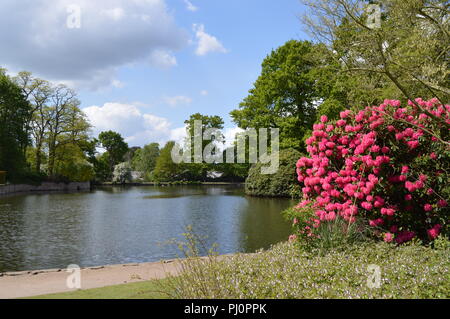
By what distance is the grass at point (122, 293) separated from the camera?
5.83 metres

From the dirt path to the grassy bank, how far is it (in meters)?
0.64

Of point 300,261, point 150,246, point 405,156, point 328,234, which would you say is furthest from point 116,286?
point 405,156

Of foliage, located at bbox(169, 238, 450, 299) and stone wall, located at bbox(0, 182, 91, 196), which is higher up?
foliage, located at bbox(169, 238, 450, 299)

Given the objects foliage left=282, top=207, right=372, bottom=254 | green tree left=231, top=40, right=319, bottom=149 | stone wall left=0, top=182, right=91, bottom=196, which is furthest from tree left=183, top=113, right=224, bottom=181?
foliage left=282, top=207, right=372, bottom=254

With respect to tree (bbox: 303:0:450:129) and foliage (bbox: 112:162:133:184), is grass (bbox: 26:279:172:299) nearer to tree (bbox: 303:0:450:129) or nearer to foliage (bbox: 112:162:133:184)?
tree (bbox: 303:0:450:129)

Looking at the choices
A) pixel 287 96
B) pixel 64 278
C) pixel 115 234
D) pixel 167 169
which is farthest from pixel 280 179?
pixel 167 169

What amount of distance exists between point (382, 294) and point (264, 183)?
83.4 feet

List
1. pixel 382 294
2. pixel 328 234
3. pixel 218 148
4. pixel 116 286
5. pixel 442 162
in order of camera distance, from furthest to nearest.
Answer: pixel 218 148
pixel 442 162
pixel 328 234
pixel 116 286
pixel 382 294

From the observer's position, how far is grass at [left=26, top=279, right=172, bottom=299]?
583 cm

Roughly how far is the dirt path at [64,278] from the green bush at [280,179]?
20.4 metres

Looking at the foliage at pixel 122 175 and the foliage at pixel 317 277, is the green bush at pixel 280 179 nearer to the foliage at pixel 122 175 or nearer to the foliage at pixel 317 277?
the foliage at pixel 317 277

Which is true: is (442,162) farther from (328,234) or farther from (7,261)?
(7,261)

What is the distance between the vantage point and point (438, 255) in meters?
6.99

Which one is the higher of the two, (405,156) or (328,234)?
(405,156)
